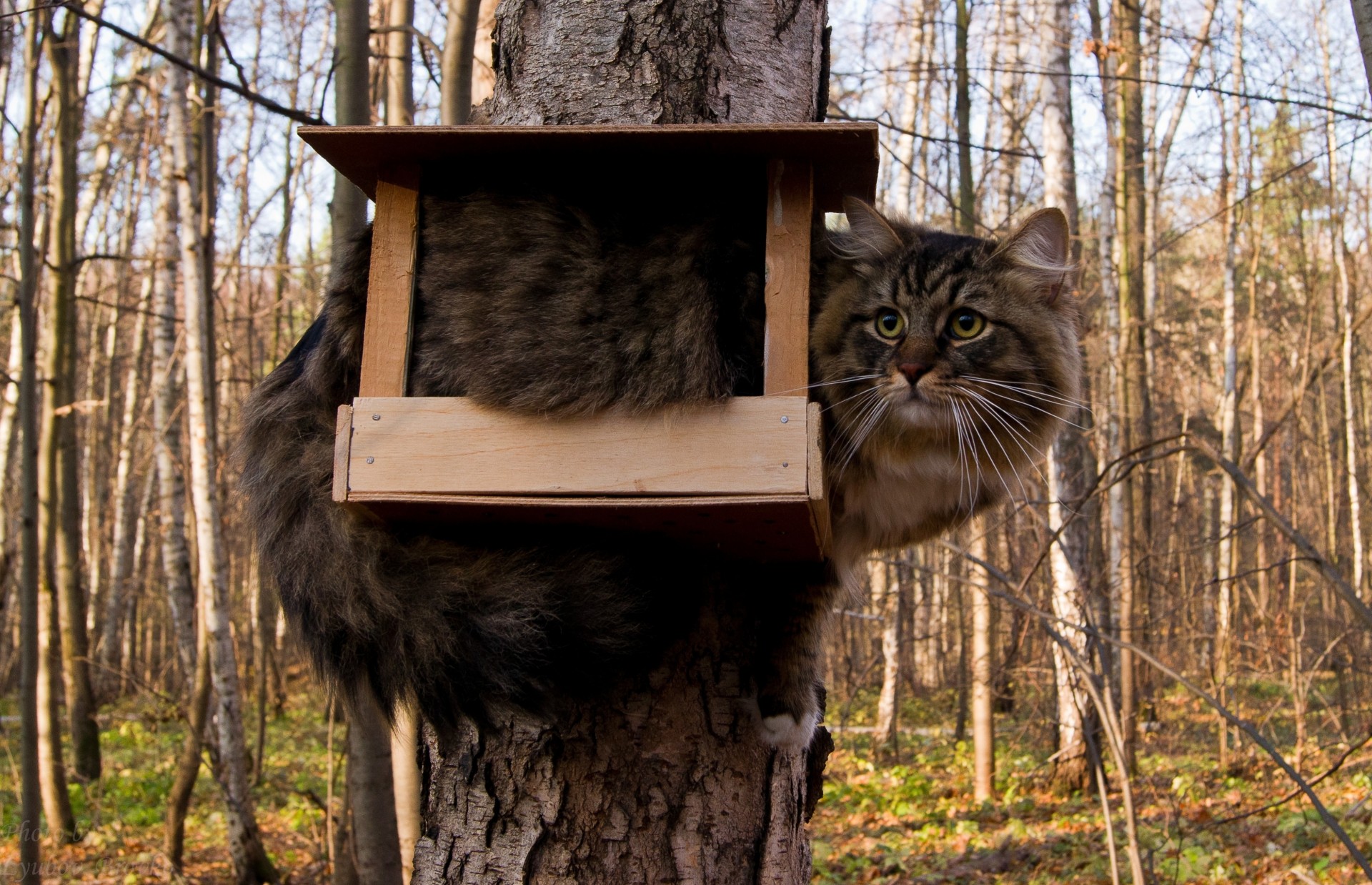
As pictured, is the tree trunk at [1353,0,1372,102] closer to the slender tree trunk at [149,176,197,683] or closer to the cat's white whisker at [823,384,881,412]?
the cat's white whisker at [823,384,881,412]

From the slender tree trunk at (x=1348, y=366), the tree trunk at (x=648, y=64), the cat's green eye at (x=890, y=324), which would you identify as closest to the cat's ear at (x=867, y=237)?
the cat's green eye at (x=890, y=324)

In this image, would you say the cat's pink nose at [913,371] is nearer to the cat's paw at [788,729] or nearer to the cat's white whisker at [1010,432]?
the cat's white whisker at [1010,432]

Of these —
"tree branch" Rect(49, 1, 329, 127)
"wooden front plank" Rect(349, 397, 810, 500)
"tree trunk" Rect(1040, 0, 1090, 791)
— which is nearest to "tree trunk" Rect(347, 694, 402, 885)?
"tree branch" Rect(49, 1, 329, 127)

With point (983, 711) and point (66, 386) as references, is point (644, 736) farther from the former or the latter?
point (66, 386)

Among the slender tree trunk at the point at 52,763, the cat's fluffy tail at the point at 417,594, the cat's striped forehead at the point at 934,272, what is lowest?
the slender tree trunk at the point at 52,763

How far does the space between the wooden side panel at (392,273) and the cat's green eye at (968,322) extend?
3.19ft

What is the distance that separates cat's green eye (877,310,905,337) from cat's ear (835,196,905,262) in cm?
13

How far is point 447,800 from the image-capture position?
183 centimetres

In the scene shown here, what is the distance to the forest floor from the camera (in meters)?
5.62

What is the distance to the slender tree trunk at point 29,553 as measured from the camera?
4.03 metres

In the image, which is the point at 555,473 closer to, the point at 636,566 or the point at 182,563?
the point at 636,566

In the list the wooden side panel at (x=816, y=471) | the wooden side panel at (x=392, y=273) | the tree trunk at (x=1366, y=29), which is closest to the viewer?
the wooden side panel at (x=816, y=471)

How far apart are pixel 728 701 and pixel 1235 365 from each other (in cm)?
1031

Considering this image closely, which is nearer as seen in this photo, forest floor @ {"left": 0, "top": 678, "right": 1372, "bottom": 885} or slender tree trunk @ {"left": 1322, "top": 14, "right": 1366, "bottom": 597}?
forest floor @ {"left": 0, "top": 678, "right": 1372, "bottom": 885}
